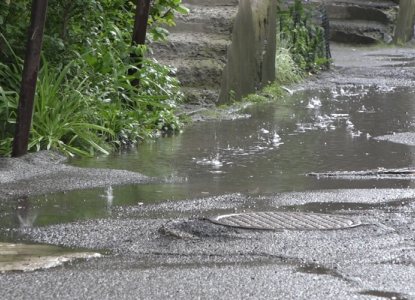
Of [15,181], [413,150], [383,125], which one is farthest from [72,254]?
[383,125]

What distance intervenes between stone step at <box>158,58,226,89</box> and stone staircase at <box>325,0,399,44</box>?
1429 cm

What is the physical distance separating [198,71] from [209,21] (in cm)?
107

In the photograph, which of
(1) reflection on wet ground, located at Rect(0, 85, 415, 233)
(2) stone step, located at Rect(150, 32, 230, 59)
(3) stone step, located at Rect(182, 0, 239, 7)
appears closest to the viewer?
(1) reflection on wet ground, located at Rect(0, 85, 415, 233)

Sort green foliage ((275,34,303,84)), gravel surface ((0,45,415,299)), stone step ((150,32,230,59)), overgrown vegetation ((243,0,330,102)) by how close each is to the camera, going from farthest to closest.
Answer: overgrown vegetation ((243,0,330,102))
green foliage ((275,34,303,84))
stone step ((150,32,230,59))
gravel surface ((0,45,415,299))

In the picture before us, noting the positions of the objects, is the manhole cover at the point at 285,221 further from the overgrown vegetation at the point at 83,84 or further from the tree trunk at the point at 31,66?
the overgrown vegetation at the point at 83,84

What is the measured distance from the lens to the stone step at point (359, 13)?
25.7 metres

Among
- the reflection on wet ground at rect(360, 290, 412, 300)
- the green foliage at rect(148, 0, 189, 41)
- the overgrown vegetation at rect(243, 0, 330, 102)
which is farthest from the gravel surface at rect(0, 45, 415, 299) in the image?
the overgrown vegetation at rect(243, 0, 330, 102)

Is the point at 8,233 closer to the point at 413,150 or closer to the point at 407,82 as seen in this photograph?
the point at 413,150

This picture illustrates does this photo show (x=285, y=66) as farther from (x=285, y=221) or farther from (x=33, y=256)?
(x=33, y=256)

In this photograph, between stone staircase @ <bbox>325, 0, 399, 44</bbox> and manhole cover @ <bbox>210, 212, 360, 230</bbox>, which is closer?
manhole cover @ <bbox>210, 212, 360, 230</bbox>

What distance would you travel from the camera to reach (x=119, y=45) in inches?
389

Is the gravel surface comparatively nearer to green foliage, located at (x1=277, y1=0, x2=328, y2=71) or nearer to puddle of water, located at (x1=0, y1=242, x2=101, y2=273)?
puddle of water, located at (x1=0, y1=242, x2=101, y2=273)

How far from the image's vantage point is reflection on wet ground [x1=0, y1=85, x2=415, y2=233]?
6219mm

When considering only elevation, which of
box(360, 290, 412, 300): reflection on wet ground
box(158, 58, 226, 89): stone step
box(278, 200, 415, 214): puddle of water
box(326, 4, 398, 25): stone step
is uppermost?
box(326, 4, 398, 25): stone step
